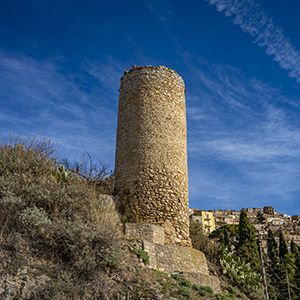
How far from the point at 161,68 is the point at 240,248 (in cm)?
1908

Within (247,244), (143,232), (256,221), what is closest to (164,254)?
(143,232)

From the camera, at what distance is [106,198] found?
12.8 metres

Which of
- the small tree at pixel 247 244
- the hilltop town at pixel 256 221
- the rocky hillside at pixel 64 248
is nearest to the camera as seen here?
the rocky hillside at pixel 64 248

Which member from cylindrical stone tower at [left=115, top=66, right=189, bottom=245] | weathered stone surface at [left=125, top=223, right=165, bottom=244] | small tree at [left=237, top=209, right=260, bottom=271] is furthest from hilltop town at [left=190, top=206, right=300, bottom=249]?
weathered stone surface at [left=125, top=223, right=165, bottom=244]

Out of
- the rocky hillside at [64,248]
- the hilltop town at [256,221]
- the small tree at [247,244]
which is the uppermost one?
the hilltop town at [256,221]

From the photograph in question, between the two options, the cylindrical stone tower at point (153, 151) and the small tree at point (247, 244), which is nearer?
the cylindrical stone tower at point (153, 151)

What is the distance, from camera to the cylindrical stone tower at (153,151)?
518 inches

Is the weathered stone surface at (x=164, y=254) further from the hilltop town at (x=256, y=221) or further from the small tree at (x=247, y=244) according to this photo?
the hilltop town at (x=256, y=221)

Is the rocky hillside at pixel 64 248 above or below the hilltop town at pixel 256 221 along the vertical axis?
below

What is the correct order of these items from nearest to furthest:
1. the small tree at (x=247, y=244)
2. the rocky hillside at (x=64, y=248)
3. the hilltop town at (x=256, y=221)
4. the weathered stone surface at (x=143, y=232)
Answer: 1. the rocky hillside at (x=64, y=248)
2. the weathered stone surface at (x=143, y=232)
3. the small tree at (x=247, y=244)
4. the hilltop town at (x=256, y=221)

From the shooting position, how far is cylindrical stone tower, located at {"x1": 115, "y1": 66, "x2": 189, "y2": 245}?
518 inches

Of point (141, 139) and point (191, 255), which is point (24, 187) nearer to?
point (141, 139)

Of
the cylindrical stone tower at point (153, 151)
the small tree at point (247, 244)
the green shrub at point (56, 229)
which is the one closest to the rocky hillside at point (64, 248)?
the green shrub at point (56, 229)

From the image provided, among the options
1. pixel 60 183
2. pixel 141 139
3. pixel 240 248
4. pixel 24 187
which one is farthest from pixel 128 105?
pixel 240 248
